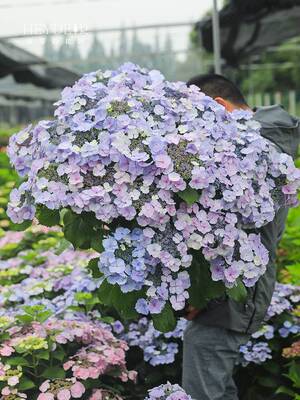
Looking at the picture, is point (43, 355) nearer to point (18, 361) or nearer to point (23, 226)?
point (18, 361)

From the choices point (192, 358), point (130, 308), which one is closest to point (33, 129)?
point (130, 308)

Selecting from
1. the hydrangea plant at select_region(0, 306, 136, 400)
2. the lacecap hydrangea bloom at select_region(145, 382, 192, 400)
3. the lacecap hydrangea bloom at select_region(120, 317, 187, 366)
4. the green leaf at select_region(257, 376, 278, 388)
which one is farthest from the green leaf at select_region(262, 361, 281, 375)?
the lacecap hydrangea bloom at select_region(145, 382, 192, 400)

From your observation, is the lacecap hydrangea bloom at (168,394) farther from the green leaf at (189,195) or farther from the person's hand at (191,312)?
the green leaf at (189,195)

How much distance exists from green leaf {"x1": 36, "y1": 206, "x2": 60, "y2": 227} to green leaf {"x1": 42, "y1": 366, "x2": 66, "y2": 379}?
0.58m

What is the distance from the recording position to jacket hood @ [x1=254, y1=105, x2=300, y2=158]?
249 cm

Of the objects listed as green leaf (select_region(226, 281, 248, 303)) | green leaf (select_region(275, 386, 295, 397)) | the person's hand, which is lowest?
green leaf (select_region(275, 386, 295, 397))

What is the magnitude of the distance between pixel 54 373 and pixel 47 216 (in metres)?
0.62

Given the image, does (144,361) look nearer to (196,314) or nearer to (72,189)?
(196,314)

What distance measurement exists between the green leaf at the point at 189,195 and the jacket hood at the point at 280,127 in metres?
0.59

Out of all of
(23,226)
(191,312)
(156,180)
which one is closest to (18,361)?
(23,226)

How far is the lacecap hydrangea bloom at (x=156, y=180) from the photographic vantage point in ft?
6.45

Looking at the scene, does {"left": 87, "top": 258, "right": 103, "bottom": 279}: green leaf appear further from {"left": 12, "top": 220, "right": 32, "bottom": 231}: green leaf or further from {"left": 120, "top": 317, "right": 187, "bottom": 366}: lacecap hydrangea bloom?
{"left": 120, "top": 317, "right": 187, "bottom": 366}: lacecap hydrangea bloom

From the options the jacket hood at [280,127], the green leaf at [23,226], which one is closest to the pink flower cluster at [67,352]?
the green leaf at [23,226]

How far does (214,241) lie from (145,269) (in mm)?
223
